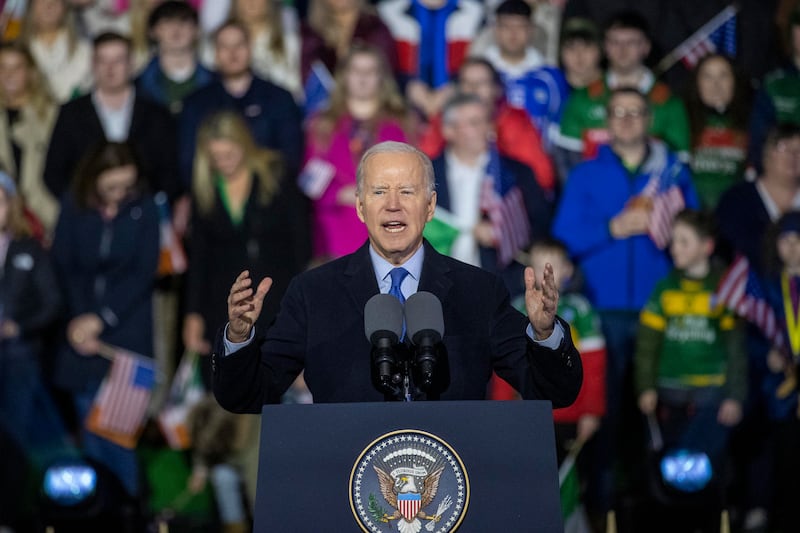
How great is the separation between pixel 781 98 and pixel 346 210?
2.70 m

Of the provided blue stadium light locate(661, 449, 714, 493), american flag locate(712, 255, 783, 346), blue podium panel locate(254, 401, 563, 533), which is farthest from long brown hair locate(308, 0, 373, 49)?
blue podium panel locate(254, 401, 563, 533)

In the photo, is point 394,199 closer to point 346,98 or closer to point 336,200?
point 336,200

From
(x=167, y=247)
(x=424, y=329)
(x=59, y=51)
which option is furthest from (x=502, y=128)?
(x=424, y=329)

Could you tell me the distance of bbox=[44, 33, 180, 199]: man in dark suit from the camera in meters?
7.49

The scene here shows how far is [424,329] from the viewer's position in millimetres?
2877

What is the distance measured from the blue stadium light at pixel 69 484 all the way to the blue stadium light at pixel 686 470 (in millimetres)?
2653

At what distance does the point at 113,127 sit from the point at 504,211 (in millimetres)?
2315

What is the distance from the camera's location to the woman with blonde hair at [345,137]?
7.24 meters

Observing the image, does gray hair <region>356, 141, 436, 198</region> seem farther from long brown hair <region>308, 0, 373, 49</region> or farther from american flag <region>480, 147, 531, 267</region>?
long brown hair <region>308, 0, 373, 49</region>

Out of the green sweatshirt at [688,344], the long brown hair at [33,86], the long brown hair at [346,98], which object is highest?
the long brown hair at [33,86]

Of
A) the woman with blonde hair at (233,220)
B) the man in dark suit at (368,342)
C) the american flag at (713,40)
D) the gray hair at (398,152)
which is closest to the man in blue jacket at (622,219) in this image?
the american flag at (713,40)

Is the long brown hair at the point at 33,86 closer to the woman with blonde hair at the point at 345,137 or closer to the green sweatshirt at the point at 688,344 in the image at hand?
the woman with blonde hair at the point at 345,137

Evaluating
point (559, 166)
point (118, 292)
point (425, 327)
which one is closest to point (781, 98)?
point (559, 166)

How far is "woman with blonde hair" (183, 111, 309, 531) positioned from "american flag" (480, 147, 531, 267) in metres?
1.02
